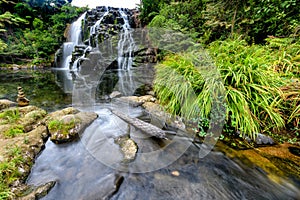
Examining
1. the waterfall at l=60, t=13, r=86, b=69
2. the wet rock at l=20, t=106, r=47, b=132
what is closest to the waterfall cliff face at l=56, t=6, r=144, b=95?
the waterfall at l=60, t=13, r=86, b=69

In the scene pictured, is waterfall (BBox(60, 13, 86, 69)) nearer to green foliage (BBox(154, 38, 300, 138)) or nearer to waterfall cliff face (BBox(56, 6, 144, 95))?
waterfall cliff face (BBox(56, 6, 144, 95))

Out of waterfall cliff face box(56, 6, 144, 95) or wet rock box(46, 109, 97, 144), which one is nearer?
wet rock box(46, 109, 97, 144)

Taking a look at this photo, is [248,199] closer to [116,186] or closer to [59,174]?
[116,186]

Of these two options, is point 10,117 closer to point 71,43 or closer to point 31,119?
point 31,119

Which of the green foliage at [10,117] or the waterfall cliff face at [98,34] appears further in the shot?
the waterfall cliff face at [98,34]

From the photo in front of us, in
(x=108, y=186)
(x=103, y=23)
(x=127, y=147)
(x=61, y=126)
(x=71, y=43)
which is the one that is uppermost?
(x=103, y=23)

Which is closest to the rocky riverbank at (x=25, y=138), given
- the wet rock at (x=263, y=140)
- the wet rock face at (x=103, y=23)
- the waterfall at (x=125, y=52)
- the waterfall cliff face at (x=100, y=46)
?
the wet rock at (x=263, y=140)

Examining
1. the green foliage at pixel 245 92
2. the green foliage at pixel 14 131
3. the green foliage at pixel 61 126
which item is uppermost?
the green foliage at pixel 245 92

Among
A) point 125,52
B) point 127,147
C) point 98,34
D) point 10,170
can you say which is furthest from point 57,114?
Answer: point 98,34

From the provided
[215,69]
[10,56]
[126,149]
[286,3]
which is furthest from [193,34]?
[10,56]

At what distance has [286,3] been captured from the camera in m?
3.73

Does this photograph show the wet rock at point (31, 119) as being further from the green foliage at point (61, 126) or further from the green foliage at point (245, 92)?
the green foliage at point (245, 92)

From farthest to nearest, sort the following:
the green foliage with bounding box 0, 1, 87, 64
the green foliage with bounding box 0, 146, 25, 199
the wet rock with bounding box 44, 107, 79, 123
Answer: the green foliage with bounding box 0, 1, 87, 64, the wet rock with bounding box 44, 107, 79, 123, the green foliage with bounding box 0, 146, 25, 199

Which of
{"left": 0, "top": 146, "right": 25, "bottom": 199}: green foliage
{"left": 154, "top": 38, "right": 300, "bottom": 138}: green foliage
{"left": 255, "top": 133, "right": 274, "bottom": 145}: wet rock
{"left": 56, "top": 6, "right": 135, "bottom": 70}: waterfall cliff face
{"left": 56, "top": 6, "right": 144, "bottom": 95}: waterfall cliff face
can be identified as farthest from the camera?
{"left": 56, "top": 6, "right": 135, "bottom": 70}: waterfall cliff face
